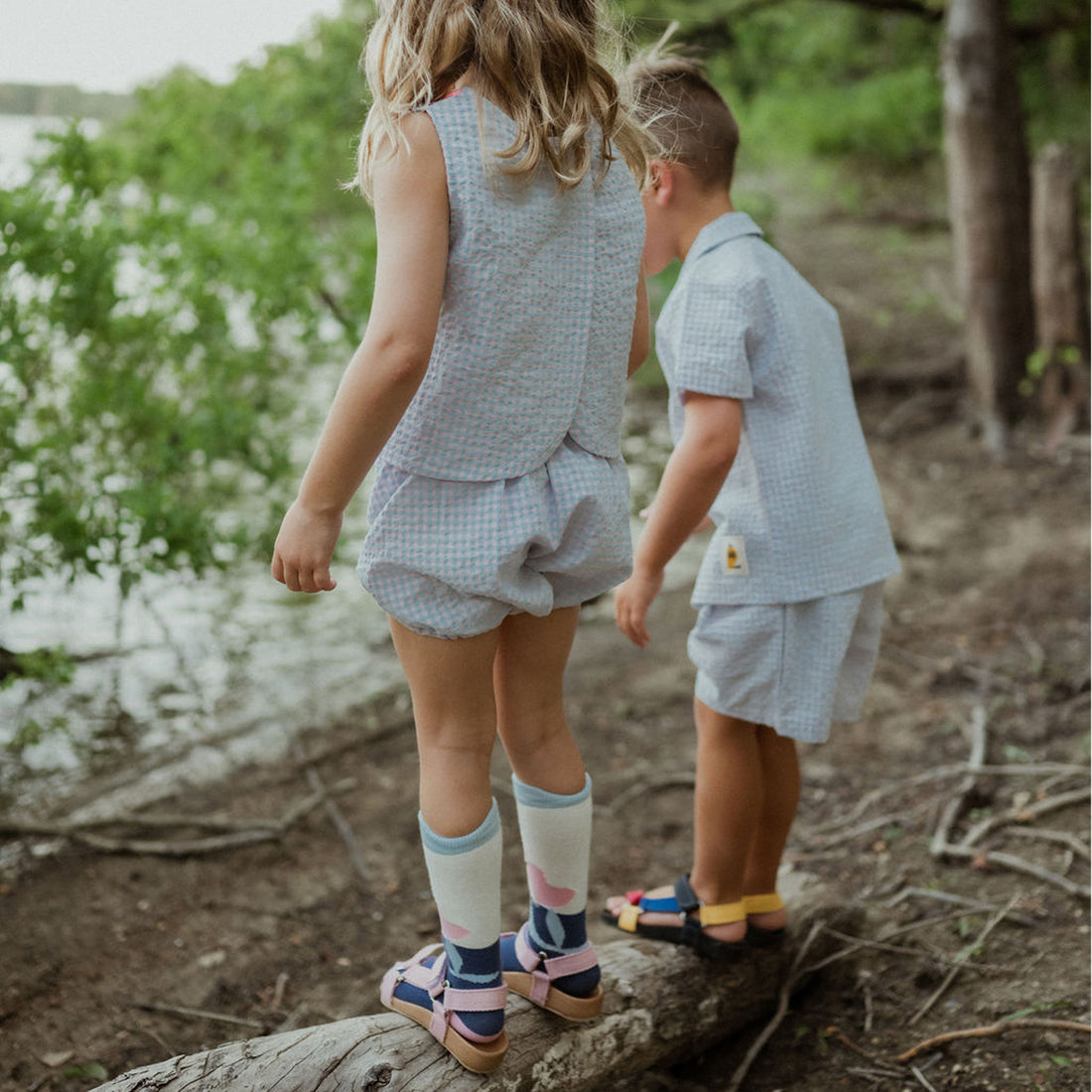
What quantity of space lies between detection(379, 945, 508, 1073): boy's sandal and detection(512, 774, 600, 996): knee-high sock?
0.54 ft

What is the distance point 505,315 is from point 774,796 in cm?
115

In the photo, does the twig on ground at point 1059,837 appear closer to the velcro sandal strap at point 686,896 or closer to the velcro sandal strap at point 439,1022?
the velcro sandal strap at point 686,896

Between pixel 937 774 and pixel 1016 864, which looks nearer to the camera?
pixel 1016 864

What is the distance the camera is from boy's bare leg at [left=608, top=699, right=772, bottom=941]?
223 cm

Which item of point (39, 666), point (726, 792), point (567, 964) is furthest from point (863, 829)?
point (39, 666)

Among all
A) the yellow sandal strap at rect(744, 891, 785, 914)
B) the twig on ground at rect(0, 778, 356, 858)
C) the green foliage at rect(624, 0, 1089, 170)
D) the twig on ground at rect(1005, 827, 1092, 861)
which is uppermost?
the green foliage at rect(624, 0, 1089, 170)

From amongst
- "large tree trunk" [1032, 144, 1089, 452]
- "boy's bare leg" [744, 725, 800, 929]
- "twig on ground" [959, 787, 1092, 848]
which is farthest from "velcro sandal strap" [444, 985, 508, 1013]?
"large tree trunk" [1032, 144, 1089, 452]

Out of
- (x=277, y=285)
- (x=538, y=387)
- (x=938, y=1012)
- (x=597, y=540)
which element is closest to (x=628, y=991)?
(x=938, y=1012)

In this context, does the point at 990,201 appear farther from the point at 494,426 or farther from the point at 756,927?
the point at 494,426

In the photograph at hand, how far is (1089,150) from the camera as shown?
31.6 feet

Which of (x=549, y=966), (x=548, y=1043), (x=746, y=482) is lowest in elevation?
(x=548, y=1043)

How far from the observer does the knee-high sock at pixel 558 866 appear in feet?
6.46

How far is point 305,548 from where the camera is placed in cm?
163

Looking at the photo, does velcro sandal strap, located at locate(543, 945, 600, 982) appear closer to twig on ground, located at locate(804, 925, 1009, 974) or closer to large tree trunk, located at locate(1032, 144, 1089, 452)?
twig on ground, located at locate(804, 925, 1009, 974)
